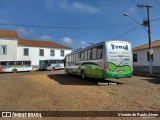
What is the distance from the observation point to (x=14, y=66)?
35.8 metres

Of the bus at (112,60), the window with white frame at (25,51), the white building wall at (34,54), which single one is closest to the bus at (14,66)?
the white building wall at (34,54)

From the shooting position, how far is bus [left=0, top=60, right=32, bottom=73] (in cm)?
3469

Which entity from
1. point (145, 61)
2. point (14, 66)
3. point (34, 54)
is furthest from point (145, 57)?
point (34, 54)

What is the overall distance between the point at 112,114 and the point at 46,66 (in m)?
35.3

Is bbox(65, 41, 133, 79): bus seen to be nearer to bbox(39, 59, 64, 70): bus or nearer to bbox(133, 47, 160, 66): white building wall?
bbox(133, 47, 160, 66): white building wall

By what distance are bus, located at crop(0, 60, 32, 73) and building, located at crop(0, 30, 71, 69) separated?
207 inches

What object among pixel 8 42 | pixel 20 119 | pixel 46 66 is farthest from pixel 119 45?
pixel 8 42

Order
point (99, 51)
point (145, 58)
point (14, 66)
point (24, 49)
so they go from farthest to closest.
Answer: point (24, 49), point (14, 66), point (145, 58), point (99, 51)

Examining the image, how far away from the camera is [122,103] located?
Result: 7.02m

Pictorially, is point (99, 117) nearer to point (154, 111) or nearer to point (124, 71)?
point (154, 111)

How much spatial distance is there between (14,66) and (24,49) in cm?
945

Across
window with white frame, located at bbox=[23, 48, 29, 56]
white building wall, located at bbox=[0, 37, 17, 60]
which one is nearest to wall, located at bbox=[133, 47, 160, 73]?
window with white frame, located at bbox=[23, 48, 29, 56]

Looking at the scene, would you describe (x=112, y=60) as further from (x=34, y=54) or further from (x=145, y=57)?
(x=34, y=54)

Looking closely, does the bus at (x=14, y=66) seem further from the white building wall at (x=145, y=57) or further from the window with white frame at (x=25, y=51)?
the white building wall at (x=145, y=57)
